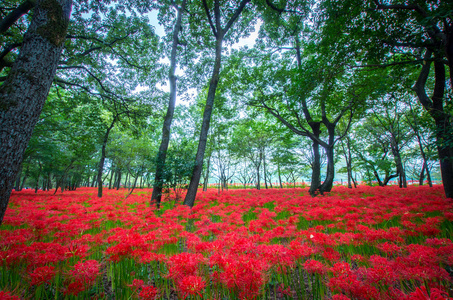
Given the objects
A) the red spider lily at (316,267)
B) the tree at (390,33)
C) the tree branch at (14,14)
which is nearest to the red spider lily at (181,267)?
the red spider lily at (316,267)

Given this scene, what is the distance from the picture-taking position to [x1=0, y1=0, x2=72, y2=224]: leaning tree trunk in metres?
1.99

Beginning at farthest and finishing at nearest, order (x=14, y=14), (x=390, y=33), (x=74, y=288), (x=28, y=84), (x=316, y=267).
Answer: (x=390, y=33), (x=14, y=14), (x=28, y=84), (x=316, y=267), (x=74, y=288)

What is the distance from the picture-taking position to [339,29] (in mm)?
5719

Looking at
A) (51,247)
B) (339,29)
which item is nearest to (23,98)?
(51,247)

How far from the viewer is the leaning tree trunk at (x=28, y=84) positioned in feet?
6.54

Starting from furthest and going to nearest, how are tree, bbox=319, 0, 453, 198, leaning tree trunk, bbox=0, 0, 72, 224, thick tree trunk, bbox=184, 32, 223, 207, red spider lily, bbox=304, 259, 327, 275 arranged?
thick tree trunk, bbox=184, 32, 223, 207
tree, bbox=319, 0, 453, 198
leaning tree trunk, bbox=0, 0, 72, 224
red spider lily, bbox=304, 259, 327, 275

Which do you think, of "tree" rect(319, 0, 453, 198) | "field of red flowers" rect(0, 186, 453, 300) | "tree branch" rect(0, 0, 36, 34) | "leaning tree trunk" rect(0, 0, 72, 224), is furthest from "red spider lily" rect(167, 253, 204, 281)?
"tree branch" rect(0, 0, 36, 34)

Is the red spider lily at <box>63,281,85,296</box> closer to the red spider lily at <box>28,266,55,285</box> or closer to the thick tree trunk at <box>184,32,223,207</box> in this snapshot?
the red spider lily at <box>28,266,55,285</box>

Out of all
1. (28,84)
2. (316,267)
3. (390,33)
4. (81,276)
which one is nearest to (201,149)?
(28,84)

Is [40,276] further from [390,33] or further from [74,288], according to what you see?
[390,33]

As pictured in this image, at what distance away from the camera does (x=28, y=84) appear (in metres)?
2.20

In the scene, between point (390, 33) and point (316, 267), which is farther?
point (390, 33)

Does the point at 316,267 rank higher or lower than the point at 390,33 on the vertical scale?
lower

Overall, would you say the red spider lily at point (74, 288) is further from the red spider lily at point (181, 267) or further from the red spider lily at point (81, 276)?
the red spider lily at point (181, 267)
